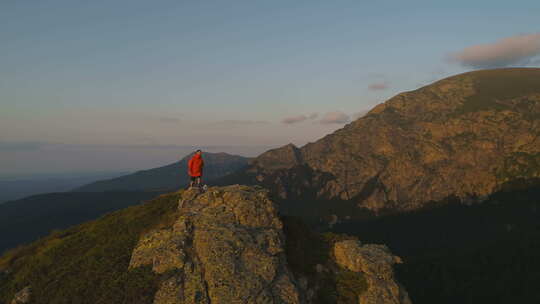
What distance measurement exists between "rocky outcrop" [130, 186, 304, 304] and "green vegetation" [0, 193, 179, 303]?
193cm

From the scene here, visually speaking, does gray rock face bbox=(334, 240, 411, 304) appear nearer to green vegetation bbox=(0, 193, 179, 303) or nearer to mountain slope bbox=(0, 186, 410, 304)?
mountain slope bbox=(0, 186, 410, 304)

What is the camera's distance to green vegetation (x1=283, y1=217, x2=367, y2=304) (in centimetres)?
3553

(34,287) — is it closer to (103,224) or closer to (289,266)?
(103,224)

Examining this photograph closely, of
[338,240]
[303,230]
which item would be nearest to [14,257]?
[303,230]

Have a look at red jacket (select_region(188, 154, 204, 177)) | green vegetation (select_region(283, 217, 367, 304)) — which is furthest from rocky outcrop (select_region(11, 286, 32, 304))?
green vegetation (select_region(283, 217, 367, 304))

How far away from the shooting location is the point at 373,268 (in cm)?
3878

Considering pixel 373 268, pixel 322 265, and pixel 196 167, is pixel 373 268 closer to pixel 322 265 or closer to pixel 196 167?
pixel 322 265

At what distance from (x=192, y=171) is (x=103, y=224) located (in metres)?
15.4

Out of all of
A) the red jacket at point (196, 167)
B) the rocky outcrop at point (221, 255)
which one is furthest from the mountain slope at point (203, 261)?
the red jacket at point (196, 167)

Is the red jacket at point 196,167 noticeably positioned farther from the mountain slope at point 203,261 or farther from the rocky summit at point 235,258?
the mountain slope at point 203,261

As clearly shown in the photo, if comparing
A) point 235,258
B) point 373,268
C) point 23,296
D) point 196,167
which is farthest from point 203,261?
point 373,268

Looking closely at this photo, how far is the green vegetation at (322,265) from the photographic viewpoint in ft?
117

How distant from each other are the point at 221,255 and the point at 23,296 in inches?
812

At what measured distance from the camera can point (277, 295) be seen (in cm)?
2978
